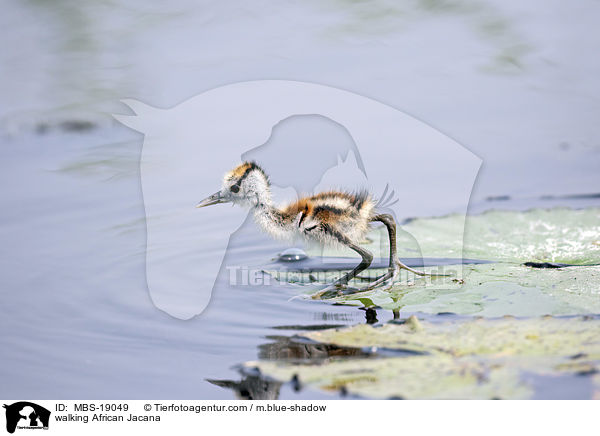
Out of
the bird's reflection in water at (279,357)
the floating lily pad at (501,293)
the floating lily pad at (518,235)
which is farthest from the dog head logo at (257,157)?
the bird's reflection in water at (279,357)

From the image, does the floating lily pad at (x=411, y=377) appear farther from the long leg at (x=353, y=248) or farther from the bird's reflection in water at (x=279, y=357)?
the long leg at (x=353, y=248)

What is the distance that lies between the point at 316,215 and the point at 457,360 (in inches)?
72.0

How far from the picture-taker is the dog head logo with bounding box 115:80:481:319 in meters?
6.03

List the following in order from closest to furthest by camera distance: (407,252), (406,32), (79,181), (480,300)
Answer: (480,300) → (407,252) → (79,181) → (406,32)

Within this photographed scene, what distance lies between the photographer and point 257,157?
631cm

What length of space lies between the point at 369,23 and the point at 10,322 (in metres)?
5.93

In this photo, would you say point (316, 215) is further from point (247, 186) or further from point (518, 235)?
point (518, 235)

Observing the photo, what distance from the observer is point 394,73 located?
8172 millimetres

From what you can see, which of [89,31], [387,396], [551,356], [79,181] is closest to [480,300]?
[551,356]
